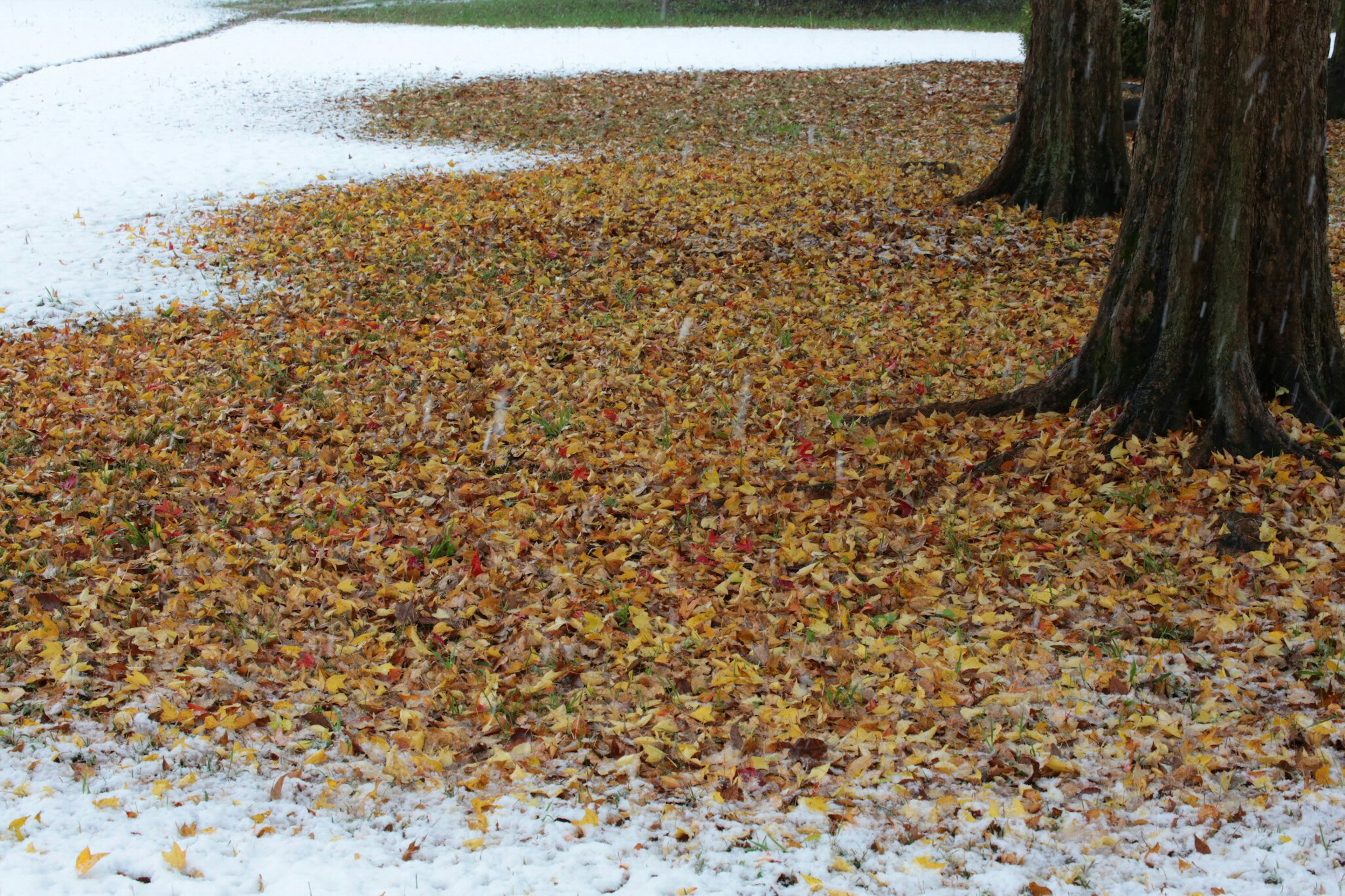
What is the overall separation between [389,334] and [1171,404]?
5512 millimetres

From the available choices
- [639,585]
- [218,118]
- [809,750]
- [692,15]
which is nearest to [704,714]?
[809,750]

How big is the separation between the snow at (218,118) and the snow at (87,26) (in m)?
0.70

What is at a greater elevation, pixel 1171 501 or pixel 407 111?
pixel 407 111

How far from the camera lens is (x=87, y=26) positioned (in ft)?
82.7

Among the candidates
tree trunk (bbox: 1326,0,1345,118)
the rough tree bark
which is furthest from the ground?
tree trunk (bbox: 1326,0,1345,118)

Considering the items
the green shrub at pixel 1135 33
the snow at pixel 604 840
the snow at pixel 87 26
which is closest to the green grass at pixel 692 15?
the snow at pixel 87 26

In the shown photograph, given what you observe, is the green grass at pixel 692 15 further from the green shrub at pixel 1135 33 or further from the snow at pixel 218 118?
the green shrub at pixel 1135 33

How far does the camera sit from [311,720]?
4027mm

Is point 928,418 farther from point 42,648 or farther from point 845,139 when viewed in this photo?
point 845,139

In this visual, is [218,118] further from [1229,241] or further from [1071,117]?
[1229,241]

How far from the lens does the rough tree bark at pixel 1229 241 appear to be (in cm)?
492

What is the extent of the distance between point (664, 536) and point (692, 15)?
2506 cm

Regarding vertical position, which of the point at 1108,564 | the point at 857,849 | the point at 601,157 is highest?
the point at 601,157

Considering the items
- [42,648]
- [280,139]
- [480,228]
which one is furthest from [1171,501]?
[280,139]
